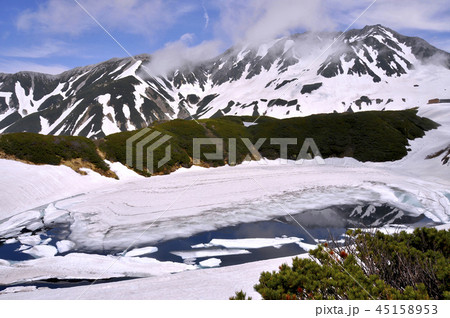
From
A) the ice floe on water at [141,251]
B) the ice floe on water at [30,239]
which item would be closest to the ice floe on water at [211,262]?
the ice floe on water at [141,251]

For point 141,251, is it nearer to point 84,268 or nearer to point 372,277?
point 84,268

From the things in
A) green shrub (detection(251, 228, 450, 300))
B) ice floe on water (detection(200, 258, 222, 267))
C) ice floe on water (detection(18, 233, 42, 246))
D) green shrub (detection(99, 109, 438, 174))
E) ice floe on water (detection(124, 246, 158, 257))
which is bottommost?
ice floe on water (detection(200, 258, 222, 267))

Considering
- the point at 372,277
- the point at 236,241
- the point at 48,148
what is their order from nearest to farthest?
the point at 372,277 < the point at 236,241 < the point at 48,148

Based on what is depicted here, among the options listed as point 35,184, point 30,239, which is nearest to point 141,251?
point 30,239

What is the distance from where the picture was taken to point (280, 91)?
A: 177 m

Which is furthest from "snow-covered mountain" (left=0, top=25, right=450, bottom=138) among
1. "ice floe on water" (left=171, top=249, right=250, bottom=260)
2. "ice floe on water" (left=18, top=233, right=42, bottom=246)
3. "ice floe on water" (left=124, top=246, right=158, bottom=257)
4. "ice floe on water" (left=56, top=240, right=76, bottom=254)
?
"ice floe on water" (left=171, top=249, right=250, bottom=260)

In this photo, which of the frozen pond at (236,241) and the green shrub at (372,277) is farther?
the frozen pond at (236,241)

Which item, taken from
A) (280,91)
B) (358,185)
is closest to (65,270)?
(358,185)

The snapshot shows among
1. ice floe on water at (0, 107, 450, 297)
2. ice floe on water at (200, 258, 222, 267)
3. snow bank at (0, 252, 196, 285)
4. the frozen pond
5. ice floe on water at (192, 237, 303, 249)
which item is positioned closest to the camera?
snow bank at (0, 252, 196, 285)

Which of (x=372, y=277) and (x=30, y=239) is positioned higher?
(x=372, y=277)

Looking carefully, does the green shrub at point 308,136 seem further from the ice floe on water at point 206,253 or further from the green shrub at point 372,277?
the green shrub at point 372,277

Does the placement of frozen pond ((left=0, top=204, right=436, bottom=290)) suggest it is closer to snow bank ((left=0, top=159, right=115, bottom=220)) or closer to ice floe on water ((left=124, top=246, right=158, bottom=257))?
ice floe on water ((left=124, top=246, right=158, bottom=257))

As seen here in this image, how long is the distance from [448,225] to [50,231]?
2188 centimetres

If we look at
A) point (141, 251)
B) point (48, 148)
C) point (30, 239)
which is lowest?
point (141, 251)
